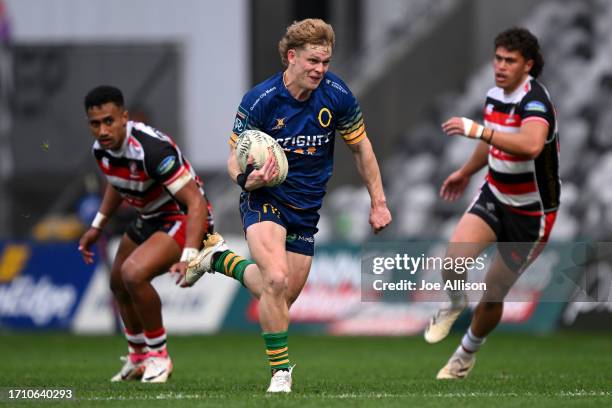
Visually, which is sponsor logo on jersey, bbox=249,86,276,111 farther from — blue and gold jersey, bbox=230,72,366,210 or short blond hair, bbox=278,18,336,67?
short blond hair, bbox=278,18,336,67

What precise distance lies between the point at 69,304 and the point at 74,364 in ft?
19.6

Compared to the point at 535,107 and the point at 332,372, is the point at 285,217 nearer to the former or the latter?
the point at 535,107

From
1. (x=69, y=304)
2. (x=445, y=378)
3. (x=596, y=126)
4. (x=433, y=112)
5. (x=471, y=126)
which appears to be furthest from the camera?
(x=433, y=112)

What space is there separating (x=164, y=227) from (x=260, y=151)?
7.24 feet

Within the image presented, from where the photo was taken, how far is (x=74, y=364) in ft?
40.9

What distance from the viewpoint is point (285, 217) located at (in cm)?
870

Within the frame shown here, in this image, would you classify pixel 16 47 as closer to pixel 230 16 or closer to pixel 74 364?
pixel 230 16

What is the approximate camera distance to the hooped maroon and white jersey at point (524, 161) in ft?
30.6

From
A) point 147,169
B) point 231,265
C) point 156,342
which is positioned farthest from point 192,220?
point 156,342

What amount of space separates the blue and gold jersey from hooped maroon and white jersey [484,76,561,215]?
50.2 inches

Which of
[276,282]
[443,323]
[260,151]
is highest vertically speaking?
[260,151]

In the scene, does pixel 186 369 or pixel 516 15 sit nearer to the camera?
pixel 186 369

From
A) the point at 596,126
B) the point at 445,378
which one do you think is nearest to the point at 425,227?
the point at 596,126

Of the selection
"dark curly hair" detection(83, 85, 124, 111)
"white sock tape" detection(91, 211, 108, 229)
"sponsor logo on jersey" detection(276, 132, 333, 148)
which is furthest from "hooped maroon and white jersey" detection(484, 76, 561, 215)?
"white sock tape" detection(91, 211, 108, 229)
